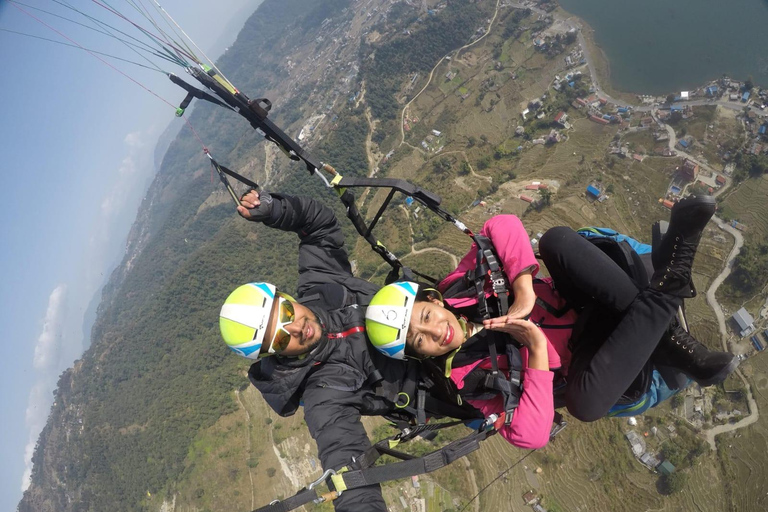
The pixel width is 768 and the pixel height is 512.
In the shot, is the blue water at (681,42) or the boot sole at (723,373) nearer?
the boot sole at (723,373)

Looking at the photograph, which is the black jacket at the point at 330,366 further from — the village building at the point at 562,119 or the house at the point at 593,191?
the village building at the point at 562,119

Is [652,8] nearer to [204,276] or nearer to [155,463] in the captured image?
[204,276]

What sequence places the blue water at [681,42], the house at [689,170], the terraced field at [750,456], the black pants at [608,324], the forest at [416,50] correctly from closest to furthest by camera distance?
the black pants at [608,324], the terraced field at [750,456], the house at [689,170], the blue water at [681,42], the forest at [416,50]

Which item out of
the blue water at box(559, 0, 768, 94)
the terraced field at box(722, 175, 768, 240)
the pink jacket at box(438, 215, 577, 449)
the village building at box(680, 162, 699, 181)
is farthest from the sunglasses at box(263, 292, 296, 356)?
the blue water at box(559, 0, 768, 94)

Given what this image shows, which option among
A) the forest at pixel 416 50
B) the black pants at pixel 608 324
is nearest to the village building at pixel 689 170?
the black pants at pixel 608 324

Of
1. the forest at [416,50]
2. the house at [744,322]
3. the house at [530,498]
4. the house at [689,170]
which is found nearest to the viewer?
the house at [530,498]

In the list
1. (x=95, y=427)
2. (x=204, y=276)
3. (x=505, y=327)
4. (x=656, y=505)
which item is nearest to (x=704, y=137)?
(x=656, y=505)

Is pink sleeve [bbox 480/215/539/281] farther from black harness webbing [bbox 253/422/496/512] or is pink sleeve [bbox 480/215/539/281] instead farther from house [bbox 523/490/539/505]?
house [bbox 523/490/539/505]
